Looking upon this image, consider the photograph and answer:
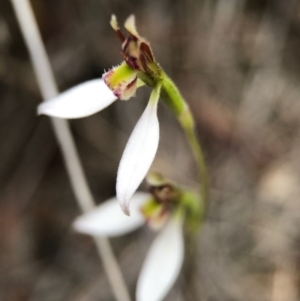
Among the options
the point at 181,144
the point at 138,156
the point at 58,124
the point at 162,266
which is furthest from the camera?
the point at 181,144

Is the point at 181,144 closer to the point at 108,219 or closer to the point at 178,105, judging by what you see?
the point at 108,219

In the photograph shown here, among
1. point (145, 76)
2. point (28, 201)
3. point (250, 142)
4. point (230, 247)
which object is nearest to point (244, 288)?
point (230, 247)

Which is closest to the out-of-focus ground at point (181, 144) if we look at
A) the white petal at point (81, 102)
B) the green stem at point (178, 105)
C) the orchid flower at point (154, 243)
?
the orchid flower at point (154, 243)

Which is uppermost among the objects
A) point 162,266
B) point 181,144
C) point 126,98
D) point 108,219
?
point 126,98

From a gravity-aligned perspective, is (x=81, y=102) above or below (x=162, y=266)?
above

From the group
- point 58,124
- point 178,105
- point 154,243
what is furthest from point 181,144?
point 178,105

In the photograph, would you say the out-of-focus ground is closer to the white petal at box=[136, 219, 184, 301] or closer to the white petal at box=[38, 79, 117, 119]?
the white petal at box=[136, 219, 184, 301]

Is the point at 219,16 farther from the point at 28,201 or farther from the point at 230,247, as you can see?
the point at 28,201
